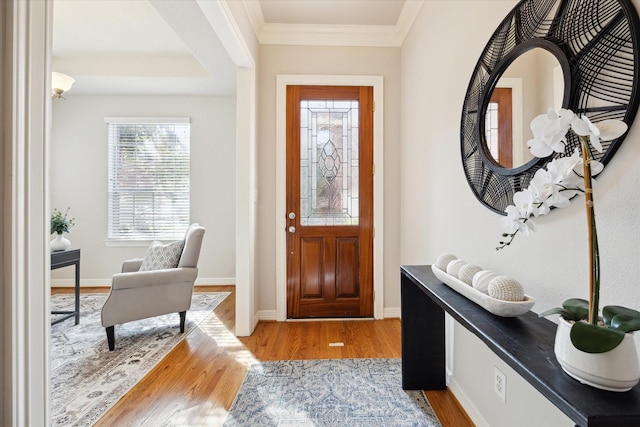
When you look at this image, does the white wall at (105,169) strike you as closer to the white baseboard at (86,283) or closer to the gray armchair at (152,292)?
the white baseboard at (86,283)

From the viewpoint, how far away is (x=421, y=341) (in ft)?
5.83

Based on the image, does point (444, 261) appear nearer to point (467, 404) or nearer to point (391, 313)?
point (467, 404)

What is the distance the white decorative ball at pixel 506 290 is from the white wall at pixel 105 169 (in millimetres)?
3647

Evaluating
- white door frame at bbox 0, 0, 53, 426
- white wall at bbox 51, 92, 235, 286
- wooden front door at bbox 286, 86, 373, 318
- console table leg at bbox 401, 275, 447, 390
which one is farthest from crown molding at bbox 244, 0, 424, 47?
white door frame at bbox 0, 0, 53, 426

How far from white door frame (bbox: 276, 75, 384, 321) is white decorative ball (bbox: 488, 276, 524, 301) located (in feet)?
6.26

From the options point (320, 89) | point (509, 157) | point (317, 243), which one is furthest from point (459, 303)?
point (320, 89)

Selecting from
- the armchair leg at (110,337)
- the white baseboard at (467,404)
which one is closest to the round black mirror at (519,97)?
the white baseboard at (467,404)

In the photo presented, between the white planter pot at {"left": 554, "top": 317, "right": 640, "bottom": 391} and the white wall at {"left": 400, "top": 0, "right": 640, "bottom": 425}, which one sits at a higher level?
the white wall at {"left": 400, "top": 0, "right": 640, "bottom": 425}

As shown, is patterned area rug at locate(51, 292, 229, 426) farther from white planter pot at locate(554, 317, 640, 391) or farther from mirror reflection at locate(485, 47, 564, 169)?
mirror reflection at locate(485, 47, 564, 169)

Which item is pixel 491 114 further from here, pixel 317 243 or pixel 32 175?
pixel 317 243

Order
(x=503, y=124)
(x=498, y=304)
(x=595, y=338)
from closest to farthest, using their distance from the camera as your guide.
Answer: (x=595, y=338)
(x=498, y=304)
(x=503, y=124)

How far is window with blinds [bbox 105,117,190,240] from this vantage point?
4.15 metres

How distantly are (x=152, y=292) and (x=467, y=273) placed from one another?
2317 millimetres

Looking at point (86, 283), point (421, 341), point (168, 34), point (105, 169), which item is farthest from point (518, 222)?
point (86, 283)
